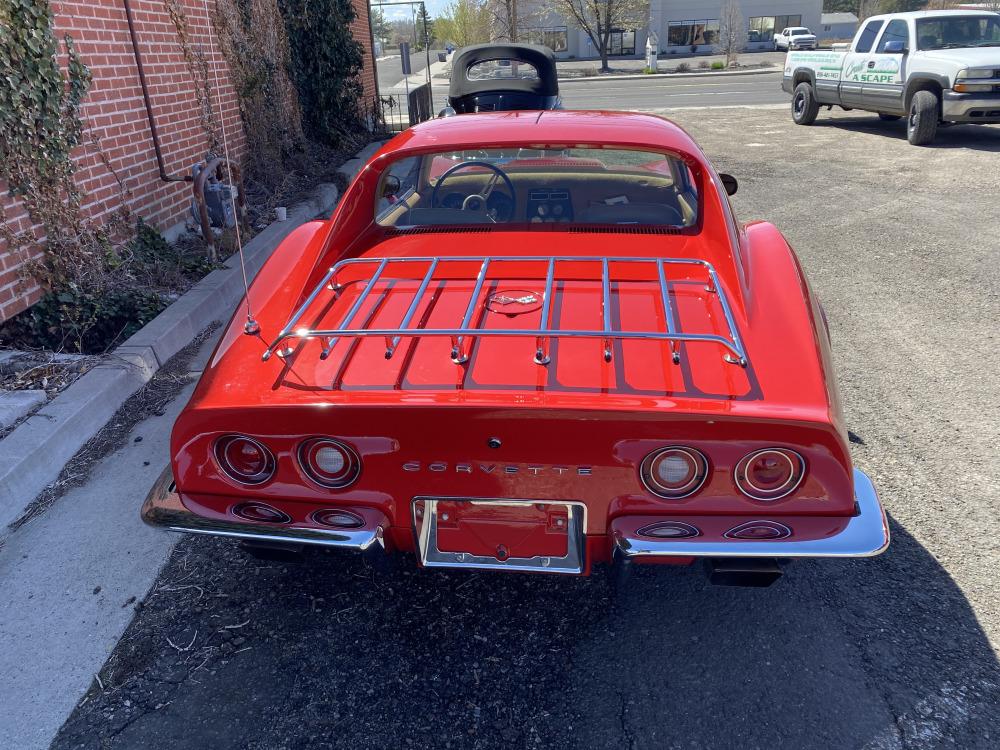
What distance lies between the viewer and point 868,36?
11445 mm

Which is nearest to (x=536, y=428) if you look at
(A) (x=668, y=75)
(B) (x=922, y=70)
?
(B) (x=922, y=70)

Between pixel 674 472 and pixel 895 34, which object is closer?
pixel 674 472

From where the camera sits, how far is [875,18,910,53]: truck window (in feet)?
35.0

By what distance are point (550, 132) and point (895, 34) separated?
10605 millimetres

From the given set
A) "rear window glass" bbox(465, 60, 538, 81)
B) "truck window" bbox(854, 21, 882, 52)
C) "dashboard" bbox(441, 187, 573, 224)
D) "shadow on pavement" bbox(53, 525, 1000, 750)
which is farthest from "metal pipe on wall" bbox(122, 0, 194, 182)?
"truck window" bbox(854, 21, 882, 52)

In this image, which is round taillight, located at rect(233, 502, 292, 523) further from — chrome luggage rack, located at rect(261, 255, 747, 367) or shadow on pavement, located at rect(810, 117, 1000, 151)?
shadow on pavement, located at rect(810, 117, 1000, 151)

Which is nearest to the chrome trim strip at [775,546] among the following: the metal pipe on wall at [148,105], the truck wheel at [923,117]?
the metal pipe on wall at [148,105]

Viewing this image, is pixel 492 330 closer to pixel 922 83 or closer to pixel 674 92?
pixel 922 83

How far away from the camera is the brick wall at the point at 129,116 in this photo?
4.90 metres

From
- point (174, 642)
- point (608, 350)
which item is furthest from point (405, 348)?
point (174, 642)

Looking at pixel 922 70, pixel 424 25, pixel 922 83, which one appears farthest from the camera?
pixel 424 25

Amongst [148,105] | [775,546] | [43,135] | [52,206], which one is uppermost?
[148,105]

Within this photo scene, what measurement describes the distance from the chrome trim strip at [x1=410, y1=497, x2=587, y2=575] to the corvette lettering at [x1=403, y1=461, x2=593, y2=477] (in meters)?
0.10

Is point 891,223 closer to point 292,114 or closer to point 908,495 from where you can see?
point 908,495
